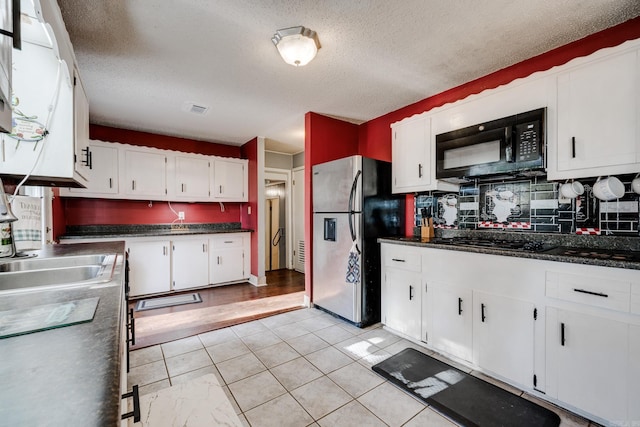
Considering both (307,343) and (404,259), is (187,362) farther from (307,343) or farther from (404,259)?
(404,259)

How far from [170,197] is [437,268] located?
3.78 metres

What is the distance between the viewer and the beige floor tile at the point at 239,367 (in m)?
2.02

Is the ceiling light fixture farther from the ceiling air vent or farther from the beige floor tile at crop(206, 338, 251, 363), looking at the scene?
the beige floor tile at crop(206, 338, 251, 363)

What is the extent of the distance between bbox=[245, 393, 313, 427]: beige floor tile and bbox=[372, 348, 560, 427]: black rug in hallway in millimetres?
670

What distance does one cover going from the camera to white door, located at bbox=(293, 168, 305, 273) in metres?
5.42

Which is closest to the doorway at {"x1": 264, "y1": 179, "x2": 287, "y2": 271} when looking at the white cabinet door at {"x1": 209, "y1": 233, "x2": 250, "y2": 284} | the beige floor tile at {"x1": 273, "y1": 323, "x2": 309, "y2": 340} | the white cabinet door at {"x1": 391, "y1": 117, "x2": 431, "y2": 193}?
the white cabinet door at {"x1": 209, "y1": 233, "x2": 250, "y2": 284}

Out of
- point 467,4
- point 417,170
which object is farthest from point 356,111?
point 467,4

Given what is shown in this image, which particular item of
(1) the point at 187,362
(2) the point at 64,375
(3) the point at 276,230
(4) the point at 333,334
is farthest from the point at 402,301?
(3) the point at 276,230

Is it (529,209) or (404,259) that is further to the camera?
(404,259)

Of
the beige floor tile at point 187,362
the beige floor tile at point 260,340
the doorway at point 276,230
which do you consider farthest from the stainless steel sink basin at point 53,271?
the doorway at point 276,230

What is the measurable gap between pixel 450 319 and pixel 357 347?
821 millimetres

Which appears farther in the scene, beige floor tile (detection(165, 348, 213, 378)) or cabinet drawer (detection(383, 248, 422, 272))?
cabinet drawer (detection(383, 248, 422, 272))

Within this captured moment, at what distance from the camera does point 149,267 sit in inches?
149

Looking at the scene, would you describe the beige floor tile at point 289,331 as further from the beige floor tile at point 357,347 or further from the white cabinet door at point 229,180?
the white cabinet door at point 229,180
